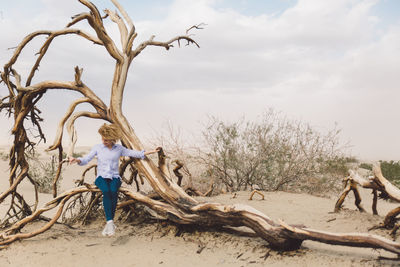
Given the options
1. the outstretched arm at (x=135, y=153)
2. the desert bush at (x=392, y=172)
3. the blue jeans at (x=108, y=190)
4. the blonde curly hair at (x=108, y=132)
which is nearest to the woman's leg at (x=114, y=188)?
the blue jeans at (x=108, y=190)

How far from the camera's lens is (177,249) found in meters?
4.97

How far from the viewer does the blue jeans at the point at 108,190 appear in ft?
16.3

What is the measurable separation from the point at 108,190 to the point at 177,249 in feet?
3.74

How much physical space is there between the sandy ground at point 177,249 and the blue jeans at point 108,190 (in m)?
0.53

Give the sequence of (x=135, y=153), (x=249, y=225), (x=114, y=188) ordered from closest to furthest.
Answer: (x=249, y=225) → (x=114, y=188) → (x=135, y=153)

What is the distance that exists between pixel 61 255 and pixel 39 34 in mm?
3232

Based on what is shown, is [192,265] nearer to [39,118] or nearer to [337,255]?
[337,255]

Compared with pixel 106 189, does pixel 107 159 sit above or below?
above

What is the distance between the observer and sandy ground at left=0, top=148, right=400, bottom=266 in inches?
173

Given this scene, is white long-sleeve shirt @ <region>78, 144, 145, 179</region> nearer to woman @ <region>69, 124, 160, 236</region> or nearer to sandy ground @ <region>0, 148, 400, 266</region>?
woman @ <region>69, 124, 160, 236</region>

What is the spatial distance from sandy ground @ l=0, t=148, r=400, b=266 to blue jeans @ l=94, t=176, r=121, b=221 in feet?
1.75

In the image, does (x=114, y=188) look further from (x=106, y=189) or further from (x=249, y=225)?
(x=249, y=225)

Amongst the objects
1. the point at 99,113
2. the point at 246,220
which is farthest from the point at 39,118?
the point at 246,220

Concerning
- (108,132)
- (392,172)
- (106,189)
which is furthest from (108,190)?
(392,172)
